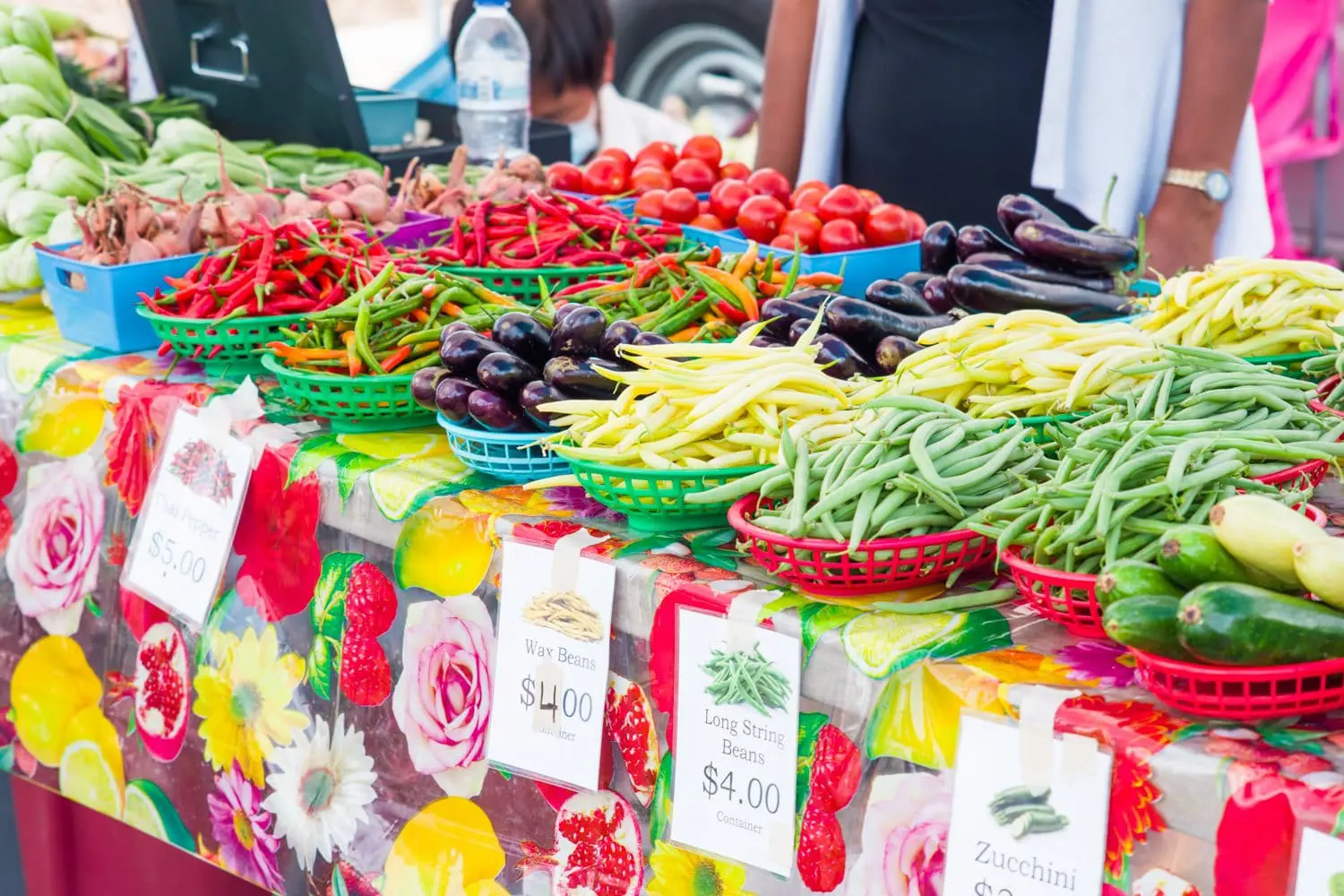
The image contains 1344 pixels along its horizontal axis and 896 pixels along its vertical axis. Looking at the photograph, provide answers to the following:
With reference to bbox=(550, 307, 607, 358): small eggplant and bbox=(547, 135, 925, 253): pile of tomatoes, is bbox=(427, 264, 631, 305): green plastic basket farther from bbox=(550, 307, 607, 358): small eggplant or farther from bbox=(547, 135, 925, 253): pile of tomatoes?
bbox=(550, 307, 607, 358): small eggplant

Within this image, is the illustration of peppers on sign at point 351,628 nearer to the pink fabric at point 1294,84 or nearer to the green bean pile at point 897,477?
the green bean pile at point 897,477

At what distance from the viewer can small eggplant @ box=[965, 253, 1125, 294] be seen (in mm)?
2443

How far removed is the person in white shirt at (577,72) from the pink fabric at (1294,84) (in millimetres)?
2855

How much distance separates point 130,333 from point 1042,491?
189 centimetres

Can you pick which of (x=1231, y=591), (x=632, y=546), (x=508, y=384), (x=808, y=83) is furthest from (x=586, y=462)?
(x=808, y=83)

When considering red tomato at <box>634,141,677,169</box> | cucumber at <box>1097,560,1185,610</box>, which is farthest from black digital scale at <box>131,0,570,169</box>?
cucumber at <box>1097,560,1185,610</box>

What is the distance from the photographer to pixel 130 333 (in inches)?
106

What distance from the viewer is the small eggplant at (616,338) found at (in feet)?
6.60

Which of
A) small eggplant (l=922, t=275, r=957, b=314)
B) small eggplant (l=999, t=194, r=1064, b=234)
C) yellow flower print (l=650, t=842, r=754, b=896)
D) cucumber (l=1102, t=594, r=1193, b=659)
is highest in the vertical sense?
small eggplant (l=999, t=194, r=1064, b=234)

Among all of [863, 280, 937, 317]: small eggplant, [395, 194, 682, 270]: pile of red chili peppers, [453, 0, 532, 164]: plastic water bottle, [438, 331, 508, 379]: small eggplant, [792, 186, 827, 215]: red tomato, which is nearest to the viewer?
[438, 331, 508, 379]: small eggplant

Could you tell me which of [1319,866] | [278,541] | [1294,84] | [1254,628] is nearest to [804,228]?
[278,541]

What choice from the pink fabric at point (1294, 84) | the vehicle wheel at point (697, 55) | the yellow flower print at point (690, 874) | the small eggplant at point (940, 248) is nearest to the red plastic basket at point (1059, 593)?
the yellow flower print at point (690, 874)

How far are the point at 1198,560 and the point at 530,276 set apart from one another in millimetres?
1611

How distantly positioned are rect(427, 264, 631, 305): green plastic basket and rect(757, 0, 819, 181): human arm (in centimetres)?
181
